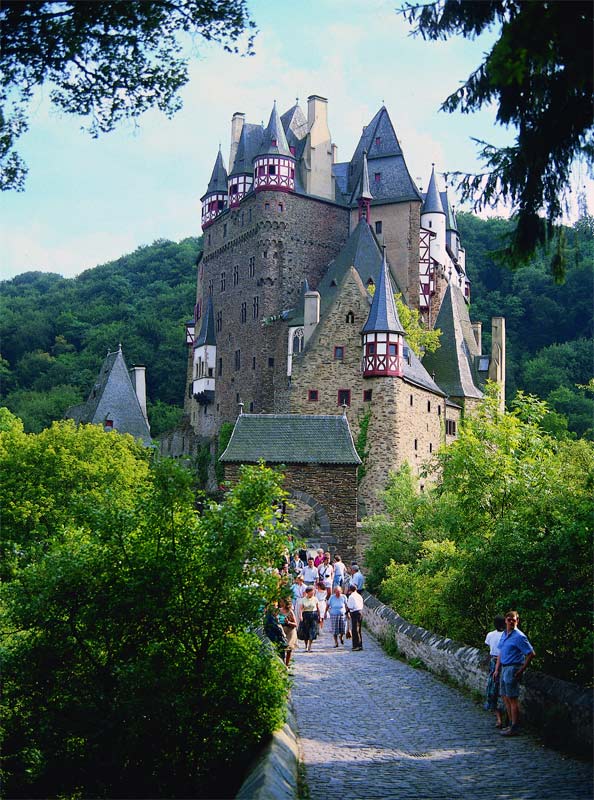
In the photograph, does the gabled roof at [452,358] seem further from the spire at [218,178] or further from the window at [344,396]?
the spire at [218,178]

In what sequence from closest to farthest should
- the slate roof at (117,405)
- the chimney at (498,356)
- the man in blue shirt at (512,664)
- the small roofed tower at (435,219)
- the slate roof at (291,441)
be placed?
the man in blue shirt at (512,664), the slate roof at (291,441), the chimney at (498,356), the slate roof at (117,405), the small roofed tower at (435,219)

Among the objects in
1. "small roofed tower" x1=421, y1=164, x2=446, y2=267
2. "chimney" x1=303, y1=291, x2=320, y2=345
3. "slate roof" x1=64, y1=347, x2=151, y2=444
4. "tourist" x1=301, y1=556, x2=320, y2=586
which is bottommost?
"tourist" x1=301, y1=556, x2=320, y2=586

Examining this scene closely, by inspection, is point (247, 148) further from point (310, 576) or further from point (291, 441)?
point (310, 576)

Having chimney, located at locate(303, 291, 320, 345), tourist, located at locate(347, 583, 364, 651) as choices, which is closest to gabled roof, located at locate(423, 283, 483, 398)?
chimney, located at locate(303, 291, 320, 345)

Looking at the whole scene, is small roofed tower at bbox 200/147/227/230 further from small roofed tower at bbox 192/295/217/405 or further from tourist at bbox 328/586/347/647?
tourist at bbox 328/586/347/647

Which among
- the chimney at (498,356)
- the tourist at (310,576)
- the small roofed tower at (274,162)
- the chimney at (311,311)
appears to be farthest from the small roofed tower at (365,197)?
the tourist at (310,576)

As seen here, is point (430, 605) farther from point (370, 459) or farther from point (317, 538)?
point (370, 459)

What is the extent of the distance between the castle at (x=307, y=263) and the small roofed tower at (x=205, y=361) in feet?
0.29

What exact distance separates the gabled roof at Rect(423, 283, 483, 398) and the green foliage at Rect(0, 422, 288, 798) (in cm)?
4782

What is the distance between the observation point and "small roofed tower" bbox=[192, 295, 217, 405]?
2724 inches

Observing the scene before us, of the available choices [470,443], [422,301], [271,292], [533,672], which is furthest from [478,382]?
[533,672]

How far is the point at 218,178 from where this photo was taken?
7281 centimetres

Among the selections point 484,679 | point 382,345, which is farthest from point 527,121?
point 382,345

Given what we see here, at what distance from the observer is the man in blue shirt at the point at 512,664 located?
1152 centimetres
